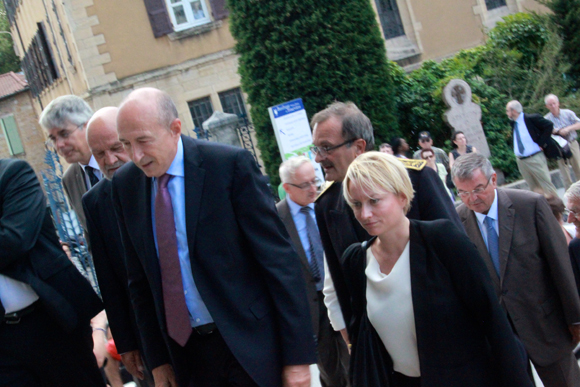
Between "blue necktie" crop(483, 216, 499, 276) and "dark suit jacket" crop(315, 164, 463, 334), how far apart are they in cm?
65

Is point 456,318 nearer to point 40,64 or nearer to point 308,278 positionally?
point 308,278

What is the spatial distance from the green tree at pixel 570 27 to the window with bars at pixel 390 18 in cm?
698

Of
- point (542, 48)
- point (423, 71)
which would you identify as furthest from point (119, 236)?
point (542, 48)

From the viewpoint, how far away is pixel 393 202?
119 inches

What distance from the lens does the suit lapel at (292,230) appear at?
554 cm

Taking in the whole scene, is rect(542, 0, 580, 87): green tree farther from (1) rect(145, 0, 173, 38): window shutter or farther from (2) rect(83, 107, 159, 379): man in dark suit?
(2) rect(83, 107, 159, 379): man in dark suit

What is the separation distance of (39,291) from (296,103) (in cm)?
821

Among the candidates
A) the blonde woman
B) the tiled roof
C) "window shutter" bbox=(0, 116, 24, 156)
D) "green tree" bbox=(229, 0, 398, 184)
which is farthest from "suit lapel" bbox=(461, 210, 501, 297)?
the tiled roof

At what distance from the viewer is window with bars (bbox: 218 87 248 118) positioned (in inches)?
855

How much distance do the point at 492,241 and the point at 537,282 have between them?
39 cm

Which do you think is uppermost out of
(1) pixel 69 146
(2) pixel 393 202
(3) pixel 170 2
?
Result: (3) pixel 170 2

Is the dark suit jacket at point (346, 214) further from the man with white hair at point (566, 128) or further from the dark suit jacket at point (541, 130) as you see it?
the man with white hair at point (566, 128)

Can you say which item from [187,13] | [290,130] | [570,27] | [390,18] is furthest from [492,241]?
[390,18]

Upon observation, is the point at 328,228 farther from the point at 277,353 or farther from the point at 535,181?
the point at 535,181
